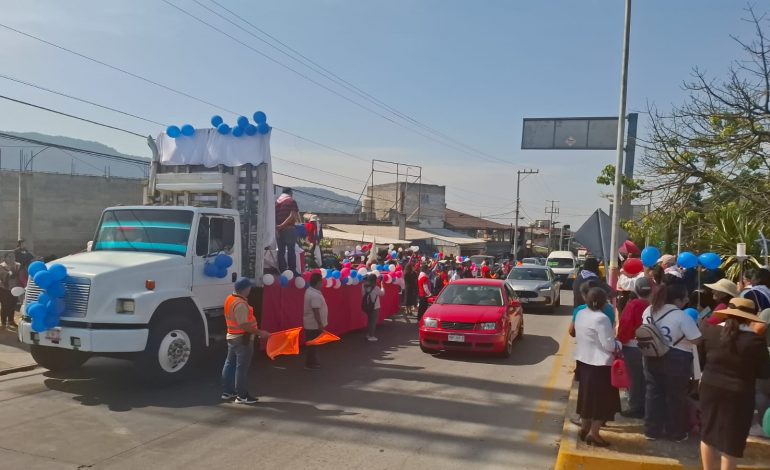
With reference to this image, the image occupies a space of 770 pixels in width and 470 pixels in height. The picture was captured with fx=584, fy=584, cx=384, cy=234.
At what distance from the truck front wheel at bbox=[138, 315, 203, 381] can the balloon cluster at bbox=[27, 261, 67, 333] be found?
116 centimetres

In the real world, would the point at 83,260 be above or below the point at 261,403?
above

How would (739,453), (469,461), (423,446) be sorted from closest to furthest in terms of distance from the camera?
(739,453) → (469,461) → (423,446)

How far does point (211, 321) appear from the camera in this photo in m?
8.78

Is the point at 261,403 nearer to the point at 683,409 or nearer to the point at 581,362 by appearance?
the point at 581,362

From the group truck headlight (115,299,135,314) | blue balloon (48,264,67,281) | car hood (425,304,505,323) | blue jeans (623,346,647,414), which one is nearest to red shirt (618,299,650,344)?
blue jeans (623,346,647,414)

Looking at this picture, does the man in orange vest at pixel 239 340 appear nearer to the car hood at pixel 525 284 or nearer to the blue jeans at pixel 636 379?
the blue jeans at pixel 636 379

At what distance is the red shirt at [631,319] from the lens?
6211 millimetres

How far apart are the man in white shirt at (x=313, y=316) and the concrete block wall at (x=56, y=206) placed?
19.3 meters

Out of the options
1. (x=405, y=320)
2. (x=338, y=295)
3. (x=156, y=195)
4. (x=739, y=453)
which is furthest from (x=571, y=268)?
(x=739, y=453)

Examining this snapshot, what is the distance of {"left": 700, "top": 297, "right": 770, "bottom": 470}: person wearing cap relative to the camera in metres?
4.45

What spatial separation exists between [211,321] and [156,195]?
2.59 m

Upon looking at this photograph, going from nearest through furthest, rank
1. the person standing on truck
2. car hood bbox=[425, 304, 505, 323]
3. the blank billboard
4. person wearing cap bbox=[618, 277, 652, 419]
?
person wearing cap bbox=[618, 277, 652, 419] → the person standing on truck → car hood bbox=[425, 304, 505, 323] → the blank billboard

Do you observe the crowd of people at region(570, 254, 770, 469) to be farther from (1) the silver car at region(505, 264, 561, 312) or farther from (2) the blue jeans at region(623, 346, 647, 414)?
(1) the silver car at region(505, 264, 561, 312)

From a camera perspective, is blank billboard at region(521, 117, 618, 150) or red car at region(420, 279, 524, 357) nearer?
red car at region(420, 279, 524, 357)
